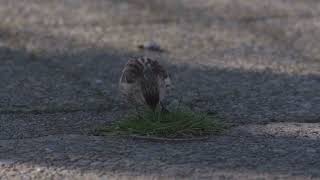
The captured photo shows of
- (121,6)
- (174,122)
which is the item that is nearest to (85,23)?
(121,6)

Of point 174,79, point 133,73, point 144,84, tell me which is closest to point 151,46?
point 174,79

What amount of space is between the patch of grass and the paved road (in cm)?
12

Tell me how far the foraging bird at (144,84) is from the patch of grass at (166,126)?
10 centimetres

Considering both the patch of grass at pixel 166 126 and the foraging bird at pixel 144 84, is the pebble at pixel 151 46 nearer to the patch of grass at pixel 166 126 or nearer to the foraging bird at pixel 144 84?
the foraging bird at pixel 144 84

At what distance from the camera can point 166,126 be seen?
19.2ft

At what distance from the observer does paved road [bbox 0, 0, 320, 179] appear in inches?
209

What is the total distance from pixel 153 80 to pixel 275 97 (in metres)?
1.48

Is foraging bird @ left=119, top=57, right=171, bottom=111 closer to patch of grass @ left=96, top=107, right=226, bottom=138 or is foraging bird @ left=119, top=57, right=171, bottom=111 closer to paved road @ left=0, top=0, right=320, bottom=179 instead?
patch of grass @ left=96, top=107, right=226, bottom=138

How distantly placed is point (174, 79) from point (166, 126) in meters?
1.81

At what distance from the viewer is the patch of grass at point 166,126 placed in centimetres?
585

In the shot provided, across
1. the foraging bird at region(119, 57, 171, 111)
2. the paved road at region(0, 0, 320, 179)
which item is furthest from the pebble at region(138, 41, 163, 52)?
the foraging bird at region(119, 57, 171, 111)

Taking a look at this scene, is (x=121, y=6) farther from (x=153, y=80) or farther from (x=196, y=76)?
(x=153, y=80)

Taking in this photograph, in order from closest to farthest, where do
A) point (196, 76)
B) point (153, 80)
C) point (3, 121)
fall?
point (153, 80)
point (3, 121)
point (196, 76)

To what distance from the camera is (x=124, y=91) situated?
20.3ft
